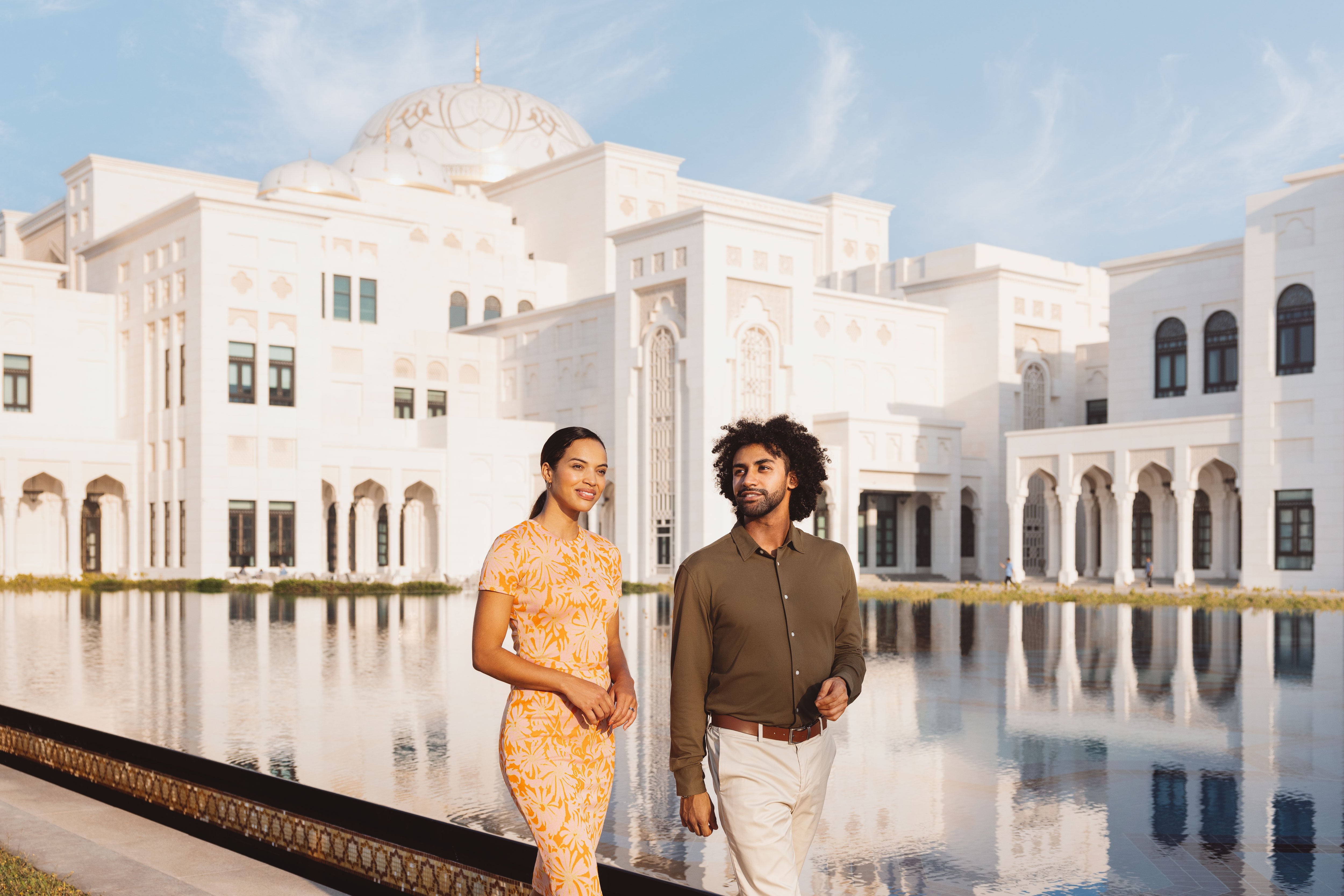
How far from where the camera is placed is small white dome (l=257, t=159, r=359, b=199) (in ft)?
152

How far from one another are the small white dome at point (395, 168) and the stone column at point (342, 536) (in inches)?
620

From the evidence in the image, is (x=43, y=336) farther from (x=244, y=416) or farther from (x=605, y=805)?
(x=605, y=805)

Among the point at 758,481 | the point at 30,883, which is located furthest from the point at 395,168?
the point at 758,481

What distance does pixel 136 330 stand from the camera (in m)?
40.4

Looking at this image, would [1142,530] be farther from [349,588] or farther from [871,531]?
[349,588]

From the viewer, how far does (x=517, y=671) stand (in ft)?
12.2

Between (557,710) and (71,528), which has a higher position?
(557,710)

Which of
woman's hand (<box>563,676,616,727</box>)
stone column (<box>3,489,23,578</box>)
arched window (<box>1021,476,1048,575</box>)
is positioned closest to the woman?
woman's hand (<box>563,676,616,727</box>)

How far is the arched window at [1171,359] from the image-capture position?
39500 mm

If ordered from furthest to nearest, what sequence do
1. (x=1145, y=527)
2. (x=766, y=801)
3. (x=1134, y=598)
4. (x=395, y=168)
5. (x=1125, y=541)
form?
1. (x=395, y=168)
2. (x=1145, y=527)
3. (x=1125, y=541)
4. (x=1134, y=598)
5. (x=766, y=801)

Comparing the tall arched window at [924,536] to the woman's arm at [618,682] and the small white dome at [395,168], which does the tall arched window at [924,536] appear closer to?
the small white dome at [395,168]

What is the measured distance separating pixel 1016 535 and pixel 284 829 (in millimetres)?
35282

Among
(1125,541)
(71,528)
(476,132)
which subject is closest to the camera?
(1125,541)

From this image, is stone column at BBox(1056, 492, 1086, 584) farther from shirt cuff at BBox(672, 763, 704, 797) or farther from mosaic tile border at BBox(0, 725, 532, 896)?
shirt cuff at BBox(672, 763, 704, 797)
